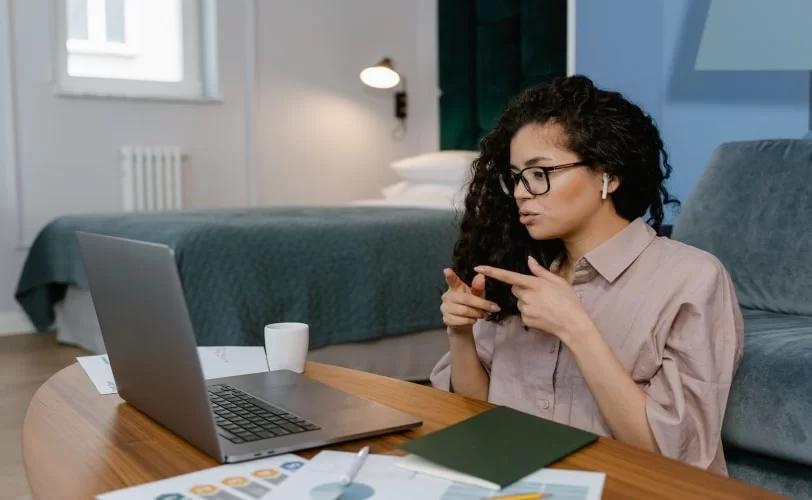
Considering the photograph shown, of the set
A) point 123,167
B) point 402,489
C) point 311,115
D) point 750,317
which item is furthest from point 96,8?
point 402,489

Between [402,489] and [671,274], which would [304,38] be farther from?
[402,489]

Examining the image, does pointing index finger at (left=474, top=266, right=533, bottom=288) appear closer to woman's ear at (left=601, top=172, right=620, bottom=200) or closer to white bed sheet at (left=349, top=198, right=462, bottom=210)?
woman's ear at (left=601, top=172, right=620, bottom=200)

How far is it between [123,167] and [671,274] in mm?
3345

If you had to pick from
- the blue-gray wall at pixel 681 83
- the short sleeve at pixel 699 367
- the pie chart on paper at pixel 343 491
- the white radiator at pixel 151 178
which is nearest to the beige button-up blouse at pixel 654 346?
the short sleeve at pixel 699 367

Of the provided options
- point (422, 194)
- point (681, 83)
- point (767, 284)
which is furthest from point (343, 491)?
point (422, 194)

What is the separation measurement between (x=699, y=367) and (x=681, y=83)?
180 centimetres

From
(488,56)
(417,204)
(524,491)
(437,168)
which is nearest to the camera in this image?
(524,491)

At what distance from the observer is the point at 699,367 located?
1070 mm

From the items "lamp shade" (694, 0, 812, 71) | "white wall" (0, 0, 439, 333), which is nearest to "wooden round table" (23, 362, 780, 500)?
"lamp shade" (694, 0, 812, 71)

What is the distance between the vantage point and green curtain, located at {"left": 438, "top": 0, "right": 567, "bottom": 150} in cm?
378

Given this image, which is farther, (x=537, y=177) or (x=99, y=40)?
(x=99, y=40)

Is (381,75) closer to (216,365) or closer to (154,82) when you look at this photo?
(154,82)

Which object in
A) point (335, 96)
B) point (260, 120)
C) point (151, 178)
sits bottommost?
point (151, 178)

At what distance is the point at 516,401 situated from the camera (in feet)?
3.99
